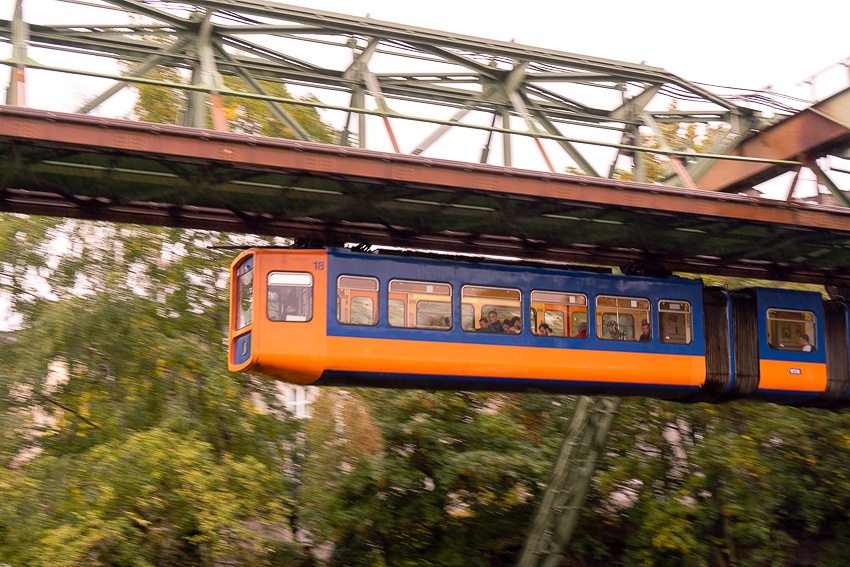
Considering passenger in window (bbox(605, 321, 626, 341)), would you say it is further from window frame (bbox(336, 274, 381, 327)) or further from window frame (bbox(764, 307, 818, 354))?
window frame (bbox(336, 274, 381, 327))

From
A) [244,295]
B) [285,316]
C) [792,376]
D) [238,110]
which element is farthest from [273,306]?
[238,110]

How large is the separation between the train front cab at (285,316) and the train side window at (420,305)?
1.19 meters

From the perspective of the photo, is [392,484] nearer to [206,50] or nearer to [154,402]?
[154,402]

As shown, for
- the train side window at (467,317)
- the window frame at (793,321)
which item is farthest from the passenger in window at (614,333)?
the window frame at (793,321)

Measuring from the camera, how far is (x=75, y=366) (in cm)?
1945

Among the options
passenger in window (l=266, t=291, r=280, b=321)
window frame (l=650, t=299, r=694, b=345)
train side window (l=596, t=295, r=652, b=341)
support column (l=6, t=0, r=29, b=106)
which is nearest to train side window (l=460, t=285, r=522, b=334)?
train side window (l=596, t=295, r=652, b=341)

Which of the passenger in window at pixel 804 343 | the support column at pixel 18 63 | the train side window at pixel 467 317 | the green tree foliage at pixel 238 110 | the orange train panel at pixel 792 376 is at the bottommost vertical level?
the orange train panel at pixel 792 376

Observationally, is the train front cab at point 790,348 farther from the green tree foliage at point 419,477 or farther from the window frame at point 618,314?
the green tree foliage at point 419,477

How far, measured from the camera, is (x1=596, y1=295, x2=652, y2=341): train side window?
1548cm

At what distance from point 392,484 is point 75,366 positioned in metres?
7.70

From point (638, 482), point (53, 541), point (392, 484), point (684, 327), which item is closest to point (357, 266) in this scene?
point (684, 327)

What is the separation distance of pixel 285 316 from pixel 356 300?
115cm

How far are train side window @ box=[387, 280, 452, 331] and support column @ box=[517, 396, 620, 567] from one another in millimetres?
6301

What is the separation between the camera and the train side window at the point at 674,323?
52.2ft
